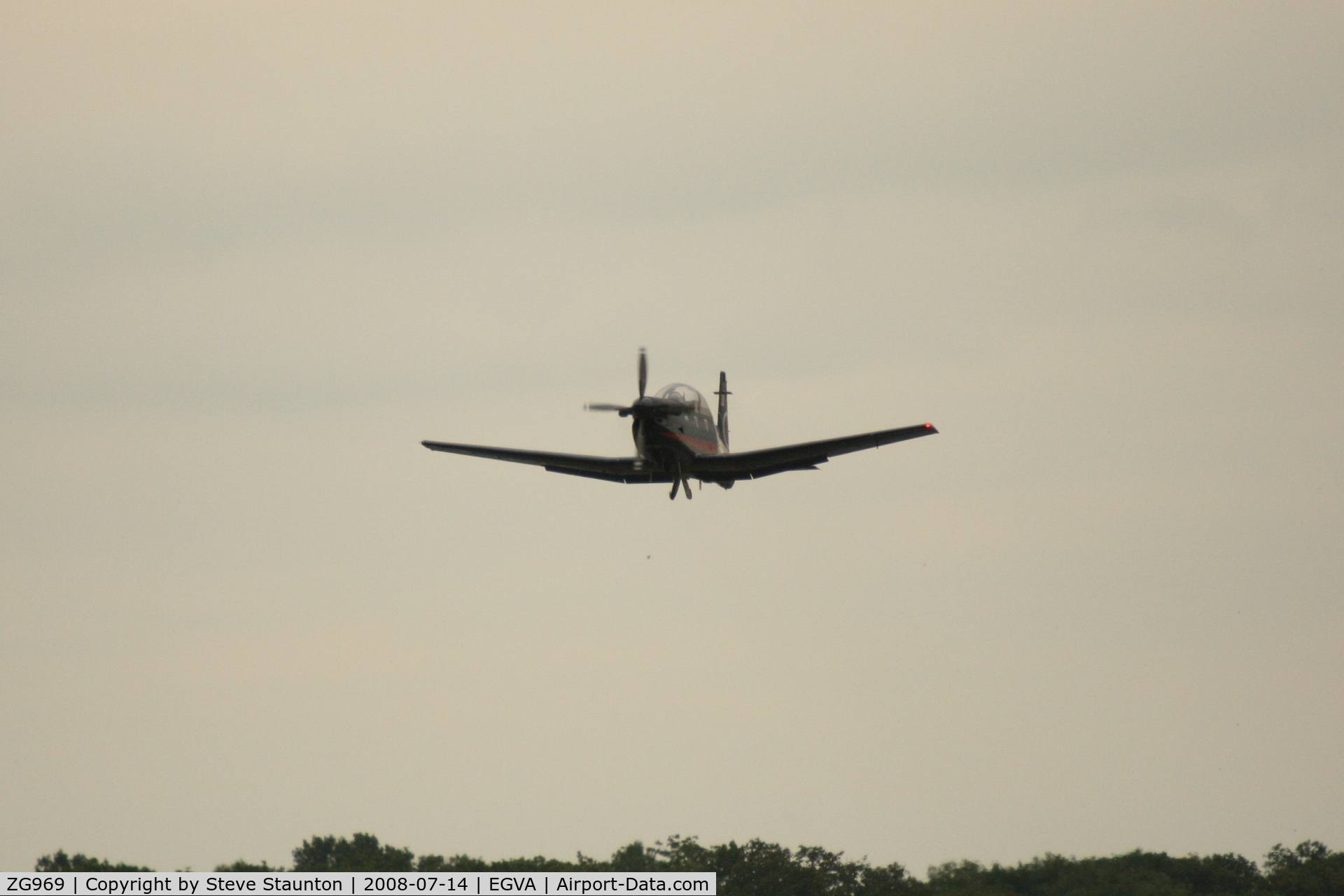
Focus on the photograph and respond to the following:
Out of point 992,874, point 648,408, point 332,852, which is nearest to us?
point 648,408

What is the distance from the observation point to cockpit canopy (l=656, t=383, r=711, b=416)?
5088cm

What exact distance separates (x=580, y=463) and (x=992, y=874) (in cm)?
3808

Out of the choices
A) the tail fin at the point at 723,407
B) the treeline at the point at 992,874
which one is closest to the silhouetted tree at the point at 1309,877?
the treeline at the point at 992,874

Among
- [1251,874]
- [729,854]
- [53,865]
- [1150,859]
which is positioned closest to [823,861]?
[729,854]

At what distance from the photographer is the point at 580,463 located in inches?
2061

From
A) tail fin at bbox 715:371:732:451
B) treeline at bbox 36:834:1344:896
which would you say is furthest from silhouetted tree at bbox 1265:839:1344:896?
tail fin at bbox 715:371:732:451

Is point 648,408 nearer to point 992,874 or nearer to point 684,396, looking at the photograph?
point 684,396

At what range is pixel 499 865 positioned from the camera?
10994 centimetres

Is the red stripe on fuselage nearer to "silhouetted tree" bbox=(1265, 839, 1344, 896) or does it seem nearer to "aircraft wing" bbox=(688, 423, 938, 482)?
"aircraft wing" bbox=(688, 423, 938, 482)

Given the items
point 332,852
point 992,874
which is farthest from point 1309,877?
point 332,852

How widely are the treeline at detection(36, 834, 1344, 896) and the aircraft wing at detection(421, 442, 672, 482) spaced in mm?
33023

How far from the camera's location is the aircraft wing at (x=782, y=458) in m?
49.4

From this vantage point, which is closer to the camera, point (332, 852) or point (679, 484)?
point (679, 484)

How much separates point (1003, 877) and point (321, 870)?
63.2m
